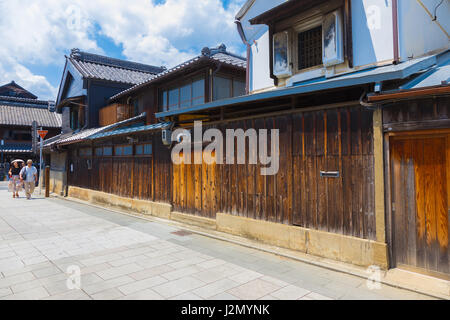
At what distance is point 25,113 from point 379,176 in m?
40.9

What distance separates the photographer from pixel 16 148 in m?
32.5

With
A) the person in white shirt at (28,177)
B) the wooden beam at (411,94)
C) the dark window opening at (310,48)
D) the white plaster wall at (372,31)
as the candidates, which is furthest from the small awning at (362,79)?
the person in white shirt at (28,177)

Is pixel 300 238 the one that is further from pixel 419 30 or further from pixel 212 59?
pixel 212 59

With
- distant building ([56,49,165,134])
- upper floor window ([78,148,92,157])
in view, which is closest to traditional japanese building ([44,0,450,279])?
upper floor window ([78,148,92,157])

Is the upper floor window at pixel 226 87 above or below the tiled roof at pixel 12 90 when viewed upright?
below

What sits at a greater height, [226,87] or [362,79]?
[226,87]

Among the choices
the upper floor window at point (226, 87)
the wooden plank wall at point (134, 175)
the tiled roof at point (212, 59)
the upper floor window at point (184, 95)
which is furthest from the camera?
the upper floor window at point (184, 95)

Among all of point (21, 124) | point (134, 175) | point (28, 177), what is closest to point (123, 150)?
point (134, 175)

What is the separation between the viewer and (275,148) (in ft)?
23.7

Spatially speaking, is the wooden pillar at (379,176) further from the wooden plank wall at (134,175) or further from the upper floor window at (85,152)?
the upper floor window at (85,152)

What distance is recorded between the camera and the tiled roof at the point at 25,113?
33.1m

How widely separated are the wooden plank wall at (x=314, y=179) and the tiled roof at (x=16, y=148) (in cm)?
3246

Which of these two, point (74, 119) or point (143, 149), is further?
point (74, 119)
